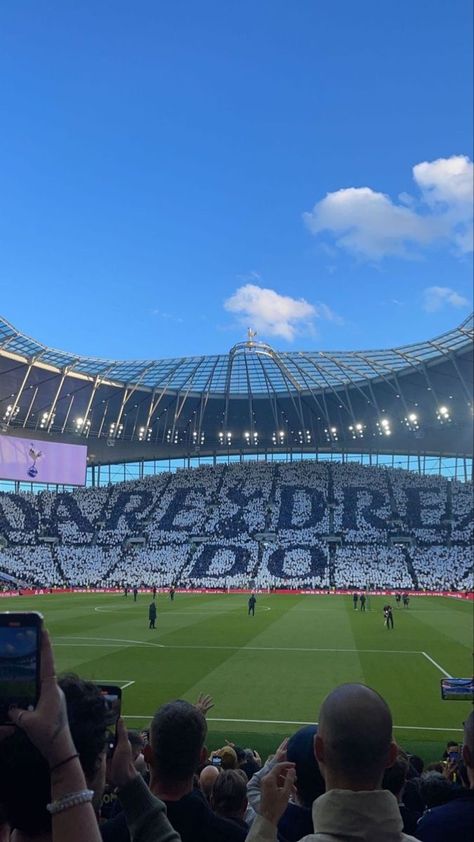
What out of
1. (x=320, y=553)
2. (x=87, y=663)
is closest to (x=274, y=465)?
(x=320, y=553)

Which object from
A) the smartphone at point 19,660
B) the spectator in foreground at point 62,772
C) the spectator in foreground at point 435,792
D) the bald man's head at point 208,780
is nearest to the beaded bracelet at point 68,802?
the spectator in foreground at point 62,772

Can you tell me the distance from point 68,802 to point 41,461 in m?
72.7

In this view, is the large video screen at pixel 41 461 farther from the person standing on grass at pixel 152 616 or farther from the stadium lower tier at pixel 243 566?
the person standing on grass at pixel 152 616

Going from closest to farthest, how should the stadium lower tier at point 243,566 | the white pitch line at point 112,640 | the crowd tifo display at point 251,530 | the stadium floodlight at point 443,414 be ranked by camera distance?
1. the white pitch line at point 112,640
2. the stadium lower tier at point 243,566
3. the crowd tifo display at point 251,530
4. the stadium floodlight at point 443,414

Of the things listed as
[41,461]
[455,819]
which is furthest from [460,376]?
[455,819]

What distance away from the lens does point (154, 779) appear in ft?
12.5

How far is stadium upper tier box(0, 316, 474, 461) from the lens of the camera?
227 ft

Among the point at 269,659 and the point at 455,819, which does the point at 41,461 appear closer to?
the point at 269,659

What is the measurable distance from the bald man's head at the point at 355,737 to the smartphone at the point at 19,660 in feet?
4.05

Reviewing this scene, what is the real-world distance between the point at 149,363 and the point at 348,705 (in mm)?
73103

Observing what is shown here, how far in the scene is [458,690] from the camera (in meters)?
10.8

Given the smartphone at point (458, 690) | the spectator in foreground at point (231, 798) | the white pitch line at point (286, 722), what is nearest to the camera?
the spectator in foreground at point (231, 798)

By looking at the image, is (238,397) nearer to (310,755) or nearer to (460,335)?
(460,335)

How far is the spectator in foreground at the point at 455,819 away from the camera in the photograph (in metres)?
3.40
